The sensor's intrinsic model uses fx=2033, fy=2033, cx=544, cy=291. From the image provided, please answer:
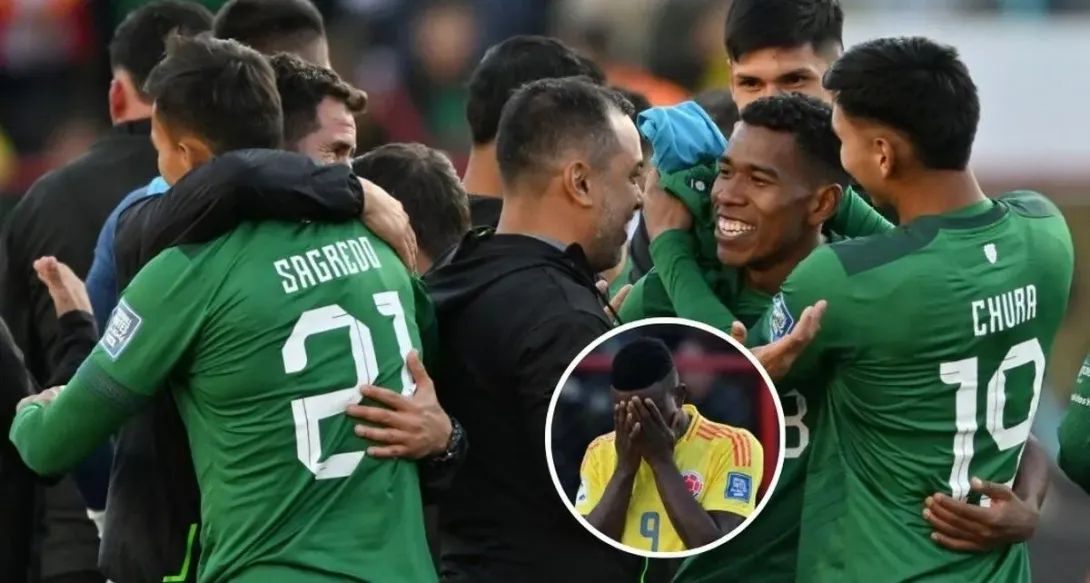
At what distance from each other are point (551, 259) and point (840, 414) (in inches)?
28.4

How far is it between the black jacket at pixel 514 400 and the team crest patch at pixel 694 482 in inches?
10.4

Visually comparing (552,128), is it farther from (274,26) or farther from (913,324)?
(274,26)

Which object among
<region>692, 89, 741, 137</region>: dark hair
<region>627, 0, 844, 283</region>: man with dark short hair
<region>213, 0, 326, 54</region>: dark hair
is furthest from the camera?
<region>692, 89, 741, 137</region>: dark hair

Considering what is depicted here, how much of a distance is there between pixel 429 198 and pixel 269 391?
1207 millimetres

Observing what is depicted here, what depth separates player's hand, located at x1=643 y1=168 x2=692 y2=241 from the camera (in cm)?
485

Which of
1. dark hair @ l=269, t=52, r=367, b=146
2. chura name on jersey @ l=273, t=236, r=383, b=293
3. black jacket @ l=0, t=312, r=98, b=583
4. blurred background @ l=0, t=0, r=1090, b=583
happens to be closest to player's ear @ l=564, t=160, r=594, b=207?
chura name on jersey @ l=273, t=236, r=383, b=293

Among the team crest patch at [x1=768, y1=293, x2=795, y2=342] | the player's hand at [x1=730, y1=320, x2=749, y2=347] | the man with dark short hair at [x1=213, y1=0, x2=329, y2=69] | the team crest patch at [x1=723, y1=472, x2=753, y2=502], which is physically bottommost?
the team crest patch at [x1=723, y1=472, x2=753, y2=502]

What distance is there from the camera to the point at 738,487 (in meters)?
4.34

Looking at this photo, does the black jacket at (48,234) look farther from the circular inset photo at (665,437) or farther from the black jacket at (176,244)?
the circular inset photo at (665,437)

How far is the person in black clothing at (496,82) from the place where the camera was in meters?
6.26

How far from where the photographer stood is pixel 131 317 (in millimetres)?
4262

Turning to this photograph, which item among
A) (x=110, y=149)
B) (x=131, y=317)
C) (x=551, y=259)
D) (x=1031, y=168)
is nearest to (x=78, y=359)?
(x=131, y=317)

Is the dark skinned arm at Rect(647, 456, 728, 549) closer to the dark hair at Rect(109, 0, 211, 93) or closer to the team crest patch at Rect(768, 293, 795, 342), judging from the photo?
the team crest patch at Rect(768, 293, 795, 342)

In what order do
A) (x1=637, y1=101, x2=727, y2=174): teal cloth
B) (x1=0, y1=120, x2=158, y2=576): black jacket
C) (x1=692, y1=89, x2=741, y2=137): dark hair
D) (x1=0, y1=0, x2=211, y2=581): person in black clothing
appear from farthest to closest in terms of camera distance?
(x1=692, y1=89, x2=741, y2=137): dark hair, (x1=0, y1=120, x2=158, y2=576): black jacket, (x1=0, y1=0, x2=211, y2=581): person in black clothing, (x1=637, y1=101, x2=727, y2=174): teal cloth
